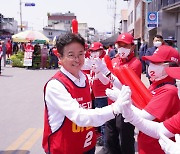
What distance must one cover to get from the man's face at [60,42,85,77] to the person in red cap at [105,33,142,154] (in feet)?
5.35

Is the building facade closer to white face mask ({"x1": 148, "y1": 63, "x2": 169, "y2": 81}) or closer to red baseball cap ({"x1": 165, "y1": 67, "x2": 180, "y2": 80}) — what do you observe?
white face mask ({"x1": 148, "y1": 63, "x2": 169, "y2": 81})

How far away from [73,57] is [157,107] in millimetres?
775

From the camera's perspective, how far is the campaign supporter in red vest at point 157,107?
7.37 ft

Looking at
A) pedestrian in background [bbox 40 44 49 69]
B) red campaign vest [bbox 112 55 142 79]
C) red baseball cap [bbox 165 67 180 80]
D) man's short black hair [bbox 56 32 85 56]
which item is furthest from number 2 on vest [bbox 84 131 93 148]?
pedestrian in background [bbox 40 44 49 69]

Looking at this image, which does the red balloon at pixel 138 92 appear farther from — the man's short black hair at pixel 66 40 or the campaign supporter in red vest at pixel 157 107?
the man's short black hair at pixel 66 40

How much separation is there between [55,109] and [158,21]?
53.9 ft

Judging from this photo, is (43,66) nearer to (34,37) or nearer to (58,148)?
(34,37)

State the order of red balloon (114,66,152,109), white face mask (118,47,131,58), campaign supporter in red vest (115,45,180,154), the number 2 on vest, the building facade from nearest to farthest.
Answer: campaign supporter in red vest (115,45,180,154), the number 2 on vest, red balloon (114,66,152,109), white face mask (118,47,131,58), the building facade

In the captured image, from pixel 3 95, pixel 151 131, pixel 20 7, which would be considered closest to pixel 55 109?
pixel 151 131

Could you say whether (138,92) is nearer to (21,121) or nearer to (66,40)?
(66,40)

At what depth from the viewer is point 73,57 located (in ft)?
7.50

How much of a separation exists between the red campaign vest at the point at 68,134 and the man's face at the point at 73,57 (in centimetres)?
8

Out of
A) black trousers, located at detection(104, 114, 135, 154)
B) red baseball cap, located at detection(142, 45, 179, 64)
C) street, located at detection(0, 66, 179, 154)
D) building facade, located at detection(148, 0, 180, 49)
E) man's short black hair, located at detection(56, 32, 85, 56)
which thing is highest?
building facade, located at detection(148, 0, 180, 49)

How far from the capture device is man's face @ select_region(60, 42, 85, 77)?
2279mm
